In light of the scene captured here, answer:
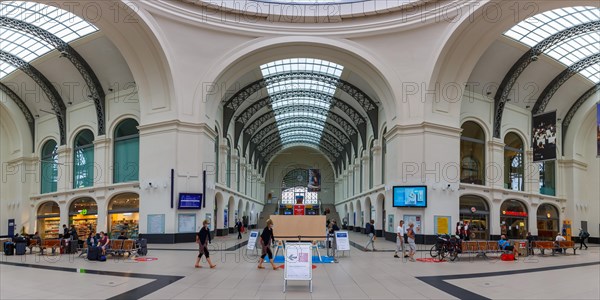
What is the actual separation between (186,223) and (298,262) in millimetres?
16940

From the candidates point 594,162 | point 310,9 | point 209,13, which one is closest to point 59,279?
point 209,13

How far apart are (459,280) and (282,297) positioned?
5.18 m

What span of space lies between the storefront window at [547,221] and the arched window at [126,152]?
2791cm

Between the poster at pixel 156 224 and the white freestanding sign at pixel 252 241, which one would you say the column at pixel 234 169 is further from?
the white freestanding sign at pixel 252 241

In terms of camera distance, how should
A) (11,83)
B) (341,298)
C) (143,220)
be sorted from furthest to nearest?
(11,83)
(143,220)
(341,298)

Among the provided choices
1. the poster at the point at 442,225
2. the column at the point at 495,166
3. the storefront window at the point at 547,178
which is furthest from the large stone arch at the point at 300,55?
the storefront window at the point at 547,178

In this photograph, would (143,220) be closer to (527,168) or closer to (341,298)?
(341,298)

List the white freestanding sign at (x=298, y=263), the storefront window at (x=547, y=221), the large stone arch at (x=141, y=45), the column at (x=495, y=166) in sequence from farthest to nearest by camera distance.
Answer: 1. the storefront window at (x=547, y=221)
2. the column at (x=495, y=166)
3. the large stone arch at (x=141, y=45)
4. the white freestanding sign at (x=298, y=263)

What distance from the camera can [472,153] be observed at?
102 feet

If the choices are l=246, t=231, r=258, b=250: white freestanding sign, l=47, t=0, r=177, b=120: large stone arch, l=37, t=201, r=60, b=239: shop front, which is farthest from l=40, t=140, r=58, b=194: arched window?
l=246, t=231, r=258, b=250: white freestanding sign

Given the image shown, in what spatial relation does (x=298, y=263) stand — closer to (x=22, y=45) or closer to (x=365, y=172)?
(x=22, y=45)

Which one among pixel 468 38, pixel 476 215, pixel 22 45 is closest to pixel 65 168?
pixel 22 45

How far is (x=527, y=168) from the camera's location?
112 feet

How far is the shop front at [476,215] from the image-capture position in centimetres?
3014
